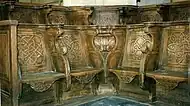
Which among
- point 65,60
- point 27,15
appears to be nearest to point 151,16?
point 65,60

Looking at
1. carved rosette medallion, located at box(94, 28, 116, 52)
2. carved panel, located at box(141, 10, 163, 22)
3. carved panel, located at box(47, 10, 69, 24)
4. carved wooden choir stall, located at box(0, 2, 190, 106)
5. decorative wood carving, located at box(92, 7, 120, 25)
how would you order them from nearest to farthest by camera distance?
1. carved wooden choir stall, located at box(0, 2, 190, 106)
2. carved rosette medallion, located at box(94, 28, 116, 52)
3. carved panel, located at box(47, 10, 69, 24)
4. carved panel, located at box(141, 10, 163, 22)
5. decorative wood carving, located at box(92, 7, 120, 25)

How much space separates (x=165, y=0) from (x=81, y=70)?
281 centimetres

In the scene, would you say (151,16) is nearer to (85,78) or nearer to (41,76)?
(85,78)

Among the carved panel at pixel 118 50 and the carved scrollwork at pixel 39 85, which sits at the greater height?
the carved panel at pixel 118 50

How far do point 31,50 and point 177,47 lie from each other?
73.1 inches

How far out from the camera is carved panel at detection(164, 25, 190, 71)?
9.50 ft

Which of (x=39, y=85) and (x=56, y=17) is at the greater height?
(x=56, y=17)

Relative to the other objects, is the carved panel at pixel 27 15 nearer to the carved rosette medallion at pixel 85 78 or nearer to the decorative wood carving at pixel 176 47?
the carved rosette medallion at pixel 85 78

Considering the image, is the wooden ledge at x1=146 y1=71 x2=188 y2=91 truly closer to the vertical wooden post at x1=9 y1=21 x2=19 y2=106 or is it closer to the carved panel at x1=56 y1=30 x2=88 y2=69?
the carved panel at x1=56 y1=30 x2=88 y2=69

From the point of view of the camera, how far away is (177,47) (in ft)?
9.86

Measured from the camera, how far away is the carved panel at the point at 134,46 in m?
3.23

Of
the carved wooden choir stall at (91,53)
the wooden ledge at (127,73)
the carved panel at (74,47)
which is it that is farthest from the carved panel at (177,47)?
the carved panel at (74,47)

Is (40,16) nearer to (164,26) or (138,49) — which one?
(138,49)

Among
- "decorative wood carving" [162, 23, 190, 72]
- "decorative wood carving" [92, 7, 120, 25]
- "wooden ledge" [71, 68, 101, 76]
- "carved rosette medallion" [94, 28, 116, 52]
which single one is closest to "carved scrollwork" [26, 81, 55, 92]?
"wooden ledge" [71, 68, 101, 76]
